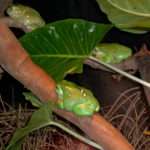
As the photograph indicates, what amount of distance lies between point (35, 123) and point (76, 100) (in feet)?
0.28

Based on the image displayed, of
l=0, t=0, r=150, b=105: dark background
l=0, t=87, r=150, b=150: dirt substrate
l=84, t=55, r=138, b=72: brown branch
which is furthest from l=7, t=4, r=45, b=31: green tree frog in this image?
l=0, t=0, r=150, b=105: dark background

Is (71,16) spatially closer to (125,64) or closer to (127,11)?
(125,64)

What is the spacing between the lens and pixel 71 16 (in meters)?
1.55

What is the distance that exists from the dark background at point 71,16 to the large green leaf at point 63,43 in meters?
0.83

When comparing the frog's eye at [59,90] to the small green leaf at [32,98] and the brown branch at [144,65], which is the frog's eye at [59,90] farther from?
the brown branch at [144,65]

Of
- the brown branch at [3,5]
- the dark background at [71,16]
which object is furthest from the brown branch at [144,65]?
the dark background at [71,16]

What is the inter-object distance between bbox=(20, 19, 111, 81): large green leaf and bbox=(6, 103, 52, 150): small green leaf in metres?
0.07

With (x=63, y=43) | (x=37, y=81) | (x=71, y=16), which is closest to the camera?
(x=37, y=81)

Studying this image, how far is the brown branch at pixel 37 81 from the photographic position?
1.85ft

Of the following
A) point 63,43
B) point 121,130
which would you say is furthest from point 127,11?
point 121,130

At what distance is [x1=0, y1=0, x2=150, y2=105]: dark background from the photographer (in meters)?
1.52

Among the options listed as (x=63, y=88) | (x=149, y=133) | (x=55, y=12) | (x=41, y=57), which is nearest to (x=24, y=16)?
(x=41, y=57)

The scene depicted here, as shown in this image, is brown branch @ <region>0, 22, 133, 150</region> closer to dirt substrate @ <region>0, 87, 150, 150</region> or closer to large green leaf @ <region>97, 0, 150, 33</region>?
large green leaf @ <region>97, 0, 150, 33</region>

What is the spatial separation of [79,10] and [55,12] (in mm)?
97
